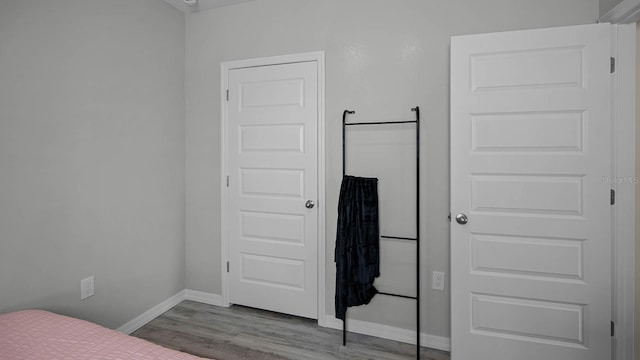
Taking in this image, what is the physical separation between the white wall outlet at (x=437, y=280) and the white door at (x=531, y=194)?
0.20 metres

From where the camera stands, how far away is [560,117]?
6.15 ft

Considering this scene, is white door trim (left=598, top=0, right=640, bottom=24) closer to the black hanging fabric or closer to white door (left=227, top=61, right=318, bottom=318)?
the black hanging fabric

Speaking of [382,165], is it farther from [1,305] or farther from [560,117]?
[1,305]

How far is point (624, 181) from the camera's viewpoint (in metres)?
1.83

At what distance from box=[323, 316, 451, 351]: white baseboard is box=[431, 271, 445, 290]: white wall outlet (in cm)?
35

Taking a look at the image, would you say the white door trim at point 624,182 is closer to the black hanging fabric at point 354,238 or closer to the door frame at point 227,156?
the black hanging fabric at point 354,238

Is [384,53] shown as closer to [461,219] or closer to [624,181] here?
[461,219]

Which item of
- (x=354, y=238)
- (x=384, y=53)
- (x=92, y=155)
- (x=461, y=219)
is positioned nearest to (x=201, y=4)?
(x=92, y=155)

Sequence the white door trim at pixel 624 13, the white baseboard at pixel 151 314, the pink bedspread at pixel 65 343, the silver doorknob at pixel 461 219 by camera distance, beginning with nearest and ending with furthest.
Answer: the pink bedspread at pixel 65 343 < the white door trim at pixel 624 13 < the silver doorknob at pixel 461 219 < the white baseboard at pixel 151 314

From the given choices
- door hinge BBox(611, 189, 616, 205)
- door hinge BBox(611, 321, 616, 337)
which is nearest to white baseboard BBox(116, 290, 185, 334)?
door hinge BBox(611, 321, 616, 337)

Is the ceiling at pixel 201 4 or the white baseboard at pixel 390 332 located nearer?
the white baseboard at pixel 390 332

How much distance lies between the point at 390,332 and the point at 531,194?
1.35 meters

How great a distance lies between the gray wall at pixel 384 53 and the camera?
2160 mm

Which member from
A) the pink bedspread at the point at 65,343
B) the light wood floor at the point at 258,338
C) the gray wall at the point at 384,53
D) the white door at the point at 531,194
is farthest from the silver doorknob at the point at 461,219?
the pink bedspread at the point at 65,343
